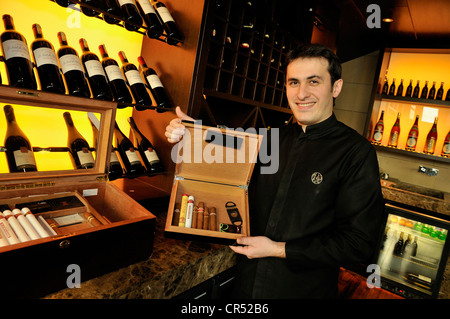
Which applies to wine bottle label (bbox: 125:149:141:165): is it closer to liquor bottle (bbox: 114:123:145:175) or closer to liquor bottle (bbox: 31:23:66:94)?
liquor bottle (bbox: 114:123:145:175)

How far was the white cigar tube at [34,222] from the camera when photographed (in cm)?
87

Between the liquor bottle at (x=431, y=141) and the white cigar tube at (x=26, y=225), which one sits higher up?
the liquor bottle at (x=431, y=141)

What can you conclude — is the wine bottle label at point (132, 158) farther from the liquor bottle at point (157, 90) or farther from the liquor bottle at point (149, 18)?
the liquor bottle at point (149, 18)

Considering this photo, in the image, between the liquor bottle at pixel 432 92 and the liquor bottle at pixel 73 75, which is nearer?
the liquor bottle at pixel 73 75

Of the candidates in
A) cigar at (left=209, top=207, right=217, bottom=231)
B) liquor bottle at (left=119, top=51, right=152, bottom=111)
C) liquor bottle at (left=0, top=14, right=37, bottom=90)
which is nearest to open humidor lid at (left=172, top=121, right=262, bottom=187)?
cigar at (left=209, top=207, right=217, bottom=231)

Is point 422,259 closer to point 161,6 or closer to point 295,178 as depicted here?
point 295,178

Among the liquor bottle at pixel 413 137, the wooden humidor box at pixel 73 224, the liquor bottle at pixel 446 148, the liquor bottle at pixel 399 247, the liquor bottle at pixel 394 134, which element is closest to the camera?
the wooden humidor box at pixel 73 224

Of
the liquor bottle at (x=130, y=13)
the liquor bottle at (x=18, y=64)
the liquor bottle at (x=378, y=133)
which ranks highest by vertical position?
the liquor bottle at (x=130, y=13)

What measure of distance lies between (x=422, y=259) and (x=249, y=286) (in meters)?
2.22

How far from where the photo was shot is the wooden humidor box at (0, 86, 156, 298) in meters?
0.69

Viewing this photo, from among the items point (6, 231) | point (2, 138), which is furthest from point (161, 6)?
point (6, 231)

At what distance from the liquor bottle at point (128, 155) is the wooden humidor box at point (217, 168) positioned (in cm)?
25

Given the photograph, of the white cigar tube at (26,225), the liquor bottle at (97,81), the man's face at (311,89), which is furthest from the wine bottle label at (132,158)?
the man's face at (311,89)
